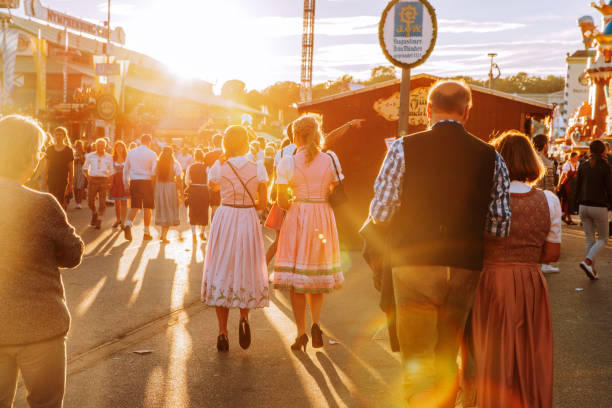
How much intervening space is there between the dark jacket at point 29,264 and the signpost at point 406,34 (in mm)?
5317

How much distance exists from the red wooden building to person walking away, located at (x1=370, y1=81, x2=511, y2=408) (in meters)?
8.70

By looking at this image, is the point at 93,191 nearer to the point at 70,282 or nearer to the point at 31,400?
the point at 70,282

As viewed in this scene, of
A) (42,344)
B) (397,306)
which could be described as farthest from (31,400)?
(397,306)

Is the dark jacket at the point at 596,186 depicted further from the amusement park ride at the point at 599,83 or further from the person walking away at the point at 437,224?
the amusement park ride at the point at 599,83

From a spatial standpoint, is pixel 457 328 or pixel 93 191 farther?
pixel 93 191

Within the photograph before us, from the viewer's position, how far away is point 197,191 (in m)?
12.3

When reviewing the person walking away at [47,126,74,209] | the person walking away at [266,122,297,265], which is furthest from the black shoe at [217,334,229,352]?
the person walking away at [47,126,74,209]

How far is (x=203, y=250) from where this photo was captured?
463 inches

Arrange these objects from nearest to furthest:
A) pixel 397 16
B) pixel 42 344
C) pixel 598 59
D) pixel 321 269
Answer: pixel 42 344 < pixel 321 269 < pixel 397 16 < pixel 598 59

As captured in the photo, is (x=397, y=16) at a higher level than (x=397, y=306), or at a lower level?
higher

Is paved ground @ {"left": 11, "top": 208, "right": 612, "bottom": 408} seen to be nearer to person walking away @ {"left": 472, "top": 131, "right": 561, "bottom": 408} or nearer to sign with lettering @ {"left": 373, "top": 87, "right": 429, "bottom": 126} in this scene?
person walking away @ {"left": 472, "top": 131, "right": 561, "bottom": 408}

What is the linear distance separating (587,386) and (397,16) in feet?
15.0

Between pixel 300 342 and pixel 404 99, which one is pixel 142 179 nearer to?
pixel 404 99

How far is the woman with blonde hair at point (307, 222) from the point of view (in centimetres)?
596
